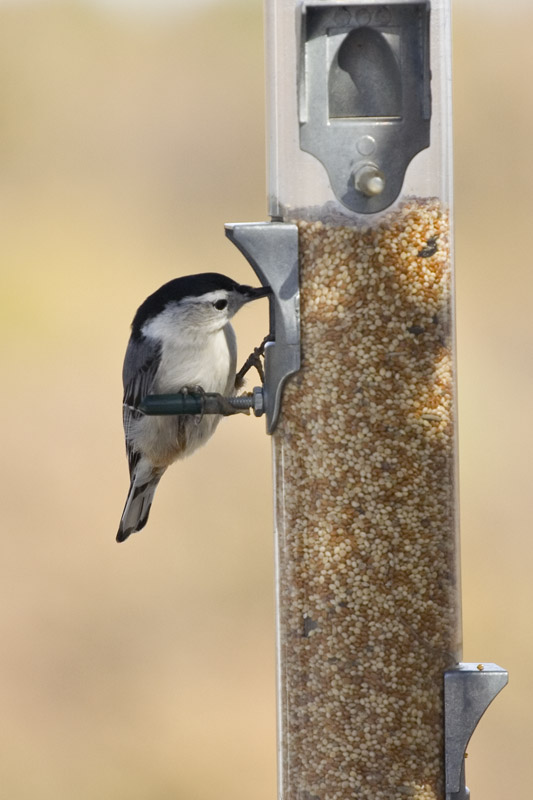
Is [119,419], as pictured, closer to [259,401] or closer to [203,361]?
[203,361]

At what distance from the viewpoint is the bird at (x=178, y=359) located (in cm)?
394

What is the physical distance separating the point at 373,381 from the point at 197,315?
115 centimetres

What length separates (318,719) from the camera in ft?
9.96

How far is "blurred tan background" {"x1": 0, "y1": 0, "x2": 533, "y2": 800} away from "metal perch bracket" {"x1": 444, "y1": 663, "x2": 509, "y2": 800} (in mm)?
5316

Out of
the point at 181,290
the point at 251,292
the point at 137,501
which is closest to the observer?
the point at 251,292

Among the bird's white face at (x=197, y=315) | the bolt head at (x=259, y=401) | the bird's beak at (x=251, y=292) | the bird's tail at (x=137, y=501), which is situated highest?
the bird's beak at (x=251, y=292)

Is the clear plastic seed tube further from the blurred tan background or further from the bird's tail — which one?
the blurred tan background

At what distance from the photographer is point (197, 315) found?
13.2 ft

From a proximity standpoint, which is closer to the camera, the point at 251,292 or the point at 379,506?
the point at 379,506

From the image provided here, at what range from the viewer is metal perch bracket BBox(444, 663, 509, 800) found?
2982mm

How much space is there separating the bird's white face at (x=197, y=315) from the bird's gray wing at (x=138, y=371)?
0.07 m

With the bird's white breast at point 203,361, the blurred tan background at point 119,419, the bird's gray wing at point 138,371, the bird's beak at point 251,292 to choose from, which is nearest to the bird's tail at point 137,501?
the bird's gray wing at point 138,371

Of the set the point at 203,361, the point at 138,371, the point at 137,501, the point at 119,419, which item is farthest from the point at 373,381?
the point at 119,419

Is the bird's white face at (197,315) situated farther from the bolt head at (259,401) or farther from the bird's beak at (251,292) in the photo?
the bolt head at (259,401)
